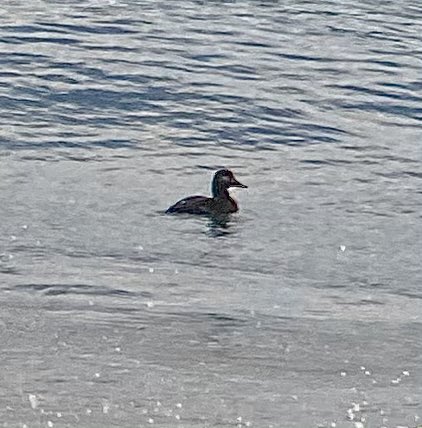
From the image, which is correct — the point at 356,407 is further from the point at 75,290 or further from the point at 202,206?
the point at 202,206

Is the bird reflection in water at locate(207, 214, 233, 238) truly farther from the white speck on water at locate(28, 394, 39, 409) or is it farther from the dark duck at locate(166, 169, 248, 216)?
the white speck on water at locate(28, 394, 39, 409)

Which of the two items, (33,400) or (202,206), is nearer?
(33,400)

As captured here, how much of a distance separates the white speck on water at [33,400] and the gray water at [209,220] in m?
A: 0.02

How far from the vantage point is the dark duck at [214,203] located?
18.1 m

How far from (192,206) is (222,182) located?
723 mm

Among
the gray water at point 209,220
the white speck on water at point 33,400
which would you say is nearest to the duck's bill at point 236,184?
the gray water at point 209,220

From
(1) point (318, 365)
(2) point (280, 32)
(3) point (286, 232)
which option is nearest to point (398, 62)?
(2) point (280, 32)

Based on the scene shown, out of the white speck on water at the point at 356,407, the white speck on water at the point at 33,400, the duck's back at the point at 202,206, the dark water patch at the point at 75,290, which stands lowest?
the duck's back at the point at 202,206

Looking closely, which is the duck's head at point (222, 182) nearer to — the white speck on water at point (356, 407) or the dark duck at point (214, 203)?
the dark duck at point (214, 203)

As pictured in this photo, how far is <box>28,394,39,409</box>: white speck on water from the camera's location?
12266mm

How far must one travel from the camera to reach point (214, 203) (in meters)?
Answer: 18.3

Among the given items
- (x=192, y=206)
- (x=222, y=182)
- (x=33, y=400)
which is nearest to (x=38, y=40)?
(x=222, y=182)

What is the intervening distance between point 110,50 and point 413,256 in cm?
1153

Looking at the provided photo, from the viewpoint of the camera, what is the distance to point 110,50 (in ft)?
89.8
